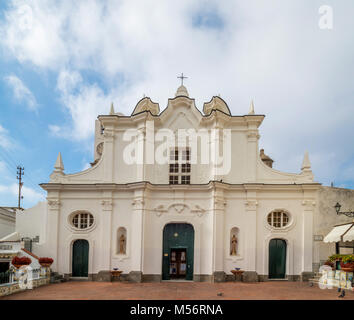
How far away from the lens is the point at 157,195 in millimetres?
18750

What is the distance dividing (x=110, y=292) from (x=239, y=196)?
9398 millimetres

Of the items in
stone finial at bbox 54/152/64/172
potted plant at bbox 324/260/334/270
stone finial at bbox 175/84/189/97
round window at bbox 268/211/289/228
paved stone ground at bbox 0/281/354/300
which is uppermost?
stone finial at bbox 175/84/189/97

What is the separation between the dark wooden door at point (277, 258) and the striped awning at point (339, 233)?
259cm

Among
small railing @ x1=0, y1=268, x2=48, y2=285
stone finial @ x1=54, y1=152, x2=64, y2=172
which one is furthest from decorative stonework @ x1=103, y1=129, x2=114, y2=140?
small railing @ x1=0, y1=268, x2=48, y2=285

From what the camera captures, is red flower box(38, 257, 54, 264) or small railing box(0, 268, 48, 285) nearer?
small railing box(0, 268, 48, 285)

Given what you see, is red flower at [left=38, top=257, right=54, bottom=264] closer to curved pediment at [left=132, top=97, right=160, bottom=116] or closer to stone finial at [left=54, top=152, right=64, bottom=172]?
stone finial at [left=54, top=152, right=64, bottom=172]

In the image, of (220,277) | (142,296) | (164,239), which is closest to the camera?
(142,296)

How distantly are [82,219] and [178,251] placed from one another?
669 centimetres

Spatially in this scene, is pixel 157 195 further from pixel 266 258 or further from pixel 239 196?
→ pixel 266 258

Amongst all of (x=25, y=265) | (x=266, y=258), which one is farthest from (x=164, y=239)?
(x=25, y=265)

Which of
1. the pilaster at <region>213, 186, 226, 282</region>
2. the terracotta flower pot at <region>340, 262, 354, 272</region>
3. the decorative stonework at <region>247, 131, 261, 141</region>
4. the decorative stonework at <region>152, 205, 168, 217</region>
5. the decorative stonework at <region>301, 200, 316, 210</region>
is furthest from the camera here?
the decorative stonework at <region>247, 131, 261, 141</region>

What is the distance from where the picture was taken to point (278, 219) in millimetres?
18734

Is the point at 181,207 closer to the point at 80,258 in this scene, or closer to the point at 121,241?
the point at 121,241

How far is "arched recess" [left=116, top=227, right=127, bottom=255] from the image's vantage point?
18.7 meters
